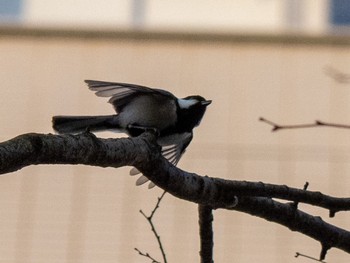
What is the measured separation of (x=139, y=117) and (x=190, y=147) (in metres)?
2.09

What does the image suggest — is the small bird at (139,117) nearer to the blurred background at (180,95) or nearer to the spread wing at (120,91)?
the spread wing at (120,91)

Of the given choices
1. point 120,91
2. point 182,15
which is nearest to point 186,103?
point 120,91

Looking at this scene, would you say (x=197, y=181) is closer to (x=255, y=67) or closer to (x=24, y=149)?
(x=24, y=149)

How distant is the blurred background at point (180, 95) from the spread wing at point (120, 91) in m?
1.91

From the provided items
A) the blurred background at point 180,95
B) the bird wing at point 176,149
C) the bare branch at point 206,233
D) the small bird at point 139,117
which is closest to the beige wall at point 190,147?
the blurred background at point 180,95

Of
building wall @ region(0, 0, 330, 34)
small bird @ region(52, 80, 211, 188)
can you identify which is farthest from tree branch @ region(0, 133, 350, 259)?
building wall @ region(0, 0, 330, 34)

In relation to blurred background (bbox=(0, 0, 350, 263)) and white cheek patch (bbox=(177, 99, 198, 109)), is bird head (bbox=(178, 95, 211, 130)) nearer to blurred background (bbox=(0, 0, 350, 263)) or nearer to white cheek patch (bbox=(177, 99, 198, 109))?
white cheek patch (bbox=(177, 99, 198, 109))

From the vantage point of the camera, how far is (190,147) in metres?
4.43

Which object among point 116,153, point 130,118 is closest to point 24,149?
point 116,153

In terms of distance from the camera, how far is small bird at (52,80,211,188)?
2.32 m

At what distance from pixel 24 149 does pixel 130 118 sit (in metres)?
1.11

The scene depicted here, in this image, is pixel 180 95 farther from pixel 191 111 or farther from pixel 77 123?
pixel 77 123

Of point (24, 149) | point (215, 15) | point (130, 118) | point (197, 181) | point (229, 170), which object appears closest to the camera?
point (24, 149)

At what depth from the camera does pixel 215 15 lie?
471 cm
